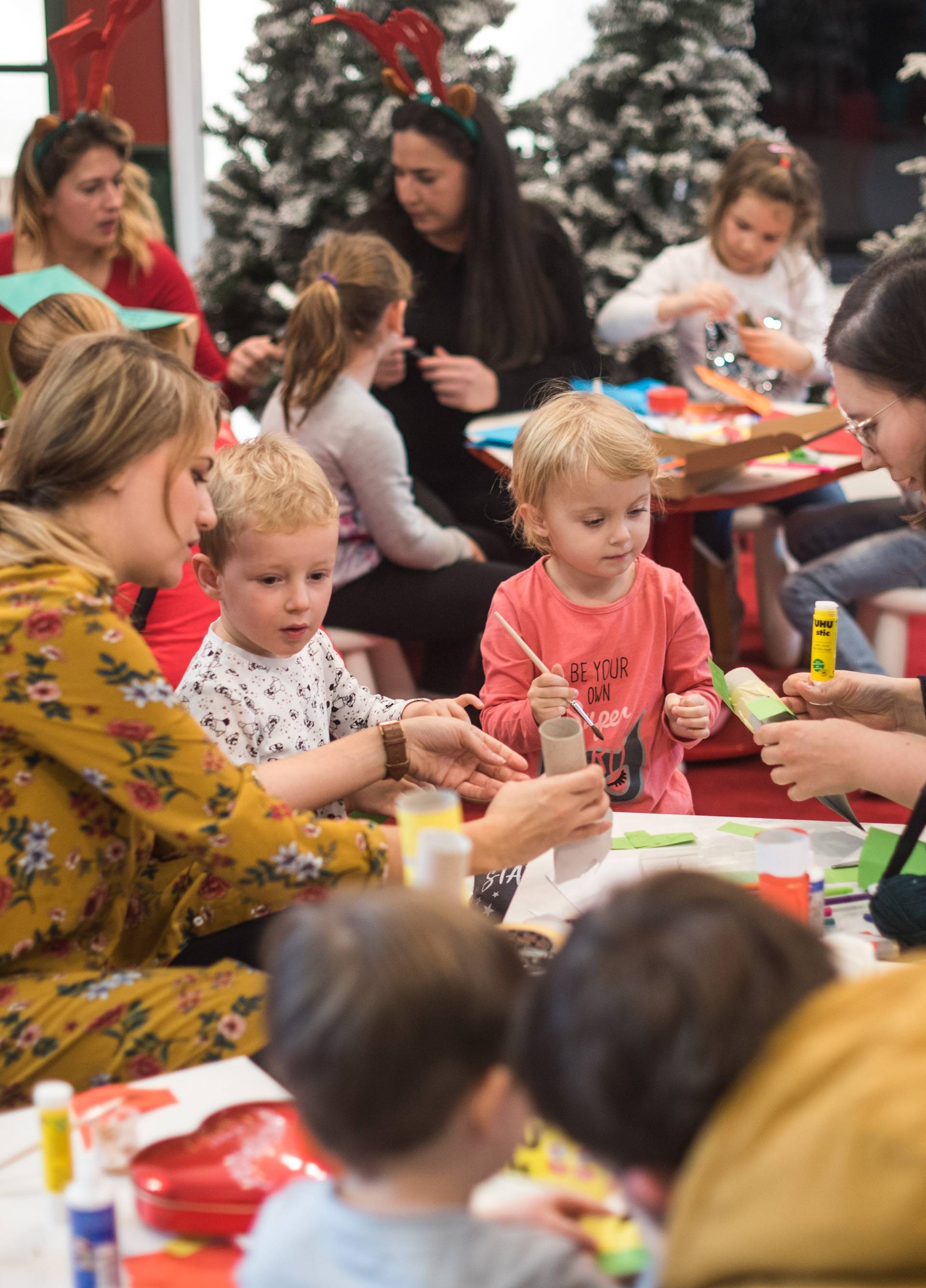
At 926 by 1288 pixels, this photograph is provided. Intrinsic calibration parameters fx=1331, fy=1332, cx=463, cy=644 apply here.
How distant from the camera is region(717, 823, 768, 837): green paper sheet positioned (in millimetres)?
1901

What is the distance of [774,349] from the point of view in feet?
13.3

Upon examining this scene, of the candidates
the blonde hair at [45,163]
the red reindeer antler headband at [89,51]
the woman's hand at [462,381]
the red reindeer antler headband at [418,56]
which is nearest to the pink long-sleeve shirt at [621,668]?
the woman's hand at [462,381]

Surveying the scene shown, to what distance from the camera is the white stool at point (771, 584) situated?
4770 mm

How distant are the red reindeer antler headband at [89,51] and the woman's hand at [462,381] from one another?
133cm

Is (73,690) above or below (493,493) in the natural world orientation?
above

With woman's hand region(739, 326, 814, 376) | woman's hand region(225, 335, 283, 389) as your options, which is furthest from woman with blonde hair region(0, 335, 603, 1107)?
woman's hand region(739, 326, 814, 376)

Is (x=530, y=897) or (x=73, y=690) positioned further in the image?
(x=530, y=897)

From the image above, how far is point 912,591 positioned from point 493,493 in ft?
4.30

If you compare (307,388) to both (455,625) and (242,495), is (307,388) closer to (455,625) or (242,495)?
(455,625)

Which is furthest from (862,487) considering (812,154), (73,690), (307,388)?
(73,690)

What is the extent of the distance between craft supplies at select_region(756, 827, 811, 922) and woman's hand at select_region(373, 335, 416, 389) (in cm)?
245

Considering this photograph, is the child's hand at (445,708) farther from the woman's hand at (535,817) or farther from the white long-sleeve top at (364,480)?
the white long-sleeve top at (364,480)

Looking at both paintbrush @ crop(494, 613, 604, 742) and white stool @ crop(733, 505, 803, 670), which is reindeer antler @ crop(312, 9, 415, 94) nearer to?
white stool @ crop(733, 505, 803, 670)

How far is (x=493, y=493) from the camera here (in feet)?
13.7
